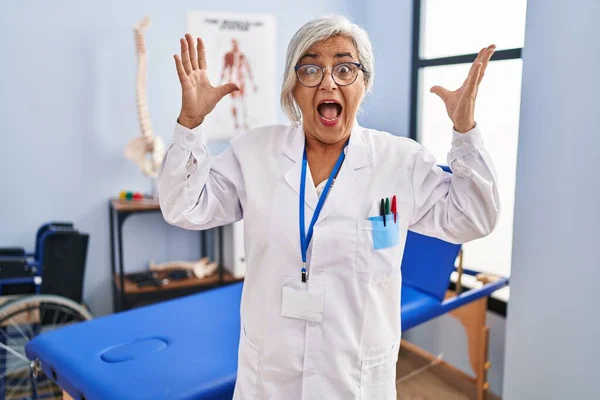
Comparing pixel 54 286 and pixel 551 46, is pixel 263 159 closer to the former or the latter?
pixel 551 46

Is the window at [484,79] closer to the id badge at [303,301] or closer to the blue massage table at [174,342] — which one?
the blue massage table at [174,342]

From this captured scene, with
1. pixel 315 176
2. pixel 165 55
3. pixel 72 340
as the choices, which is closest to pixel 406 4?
pixel 165 55

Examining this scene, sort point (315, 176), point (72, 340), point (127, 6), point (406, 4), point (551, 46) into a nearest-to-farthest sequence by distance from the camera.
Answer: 1. point (315, 176)
2. point (551, 46)
3. point (72, 340)
4. point (127, 6)
5. point (406, 4)

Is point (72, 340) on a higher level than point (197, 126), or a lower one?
lower

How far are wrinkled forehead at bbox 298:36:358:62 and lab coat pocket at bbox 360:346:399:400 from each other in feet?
2.17

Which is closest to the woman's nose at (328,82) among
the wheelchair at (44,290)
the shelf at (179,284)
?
the wheelchair at (44,290)

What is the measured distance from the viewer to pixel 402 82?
3320 millimetres

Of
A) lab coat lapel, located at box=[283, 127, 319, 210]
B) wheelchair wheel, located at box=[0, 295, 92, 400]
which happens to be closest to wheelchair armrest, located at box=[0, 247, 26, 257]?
wheelchair wheel, located at box=[0, 295, 92, 400]

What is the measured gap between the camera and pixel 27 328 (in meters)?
2.66

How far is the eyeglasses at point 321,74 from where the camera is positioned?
116 cm

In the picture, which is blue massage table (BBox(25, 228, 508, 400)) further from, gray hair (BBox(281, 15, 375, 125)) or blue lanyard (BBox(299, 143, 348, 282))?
gray hair (BBox(281, 15, 375, 125))

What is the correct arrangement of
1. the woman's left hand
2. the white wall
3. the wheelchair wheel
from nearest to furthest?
the woman's left hand < the white wall < the wheelchair wheel

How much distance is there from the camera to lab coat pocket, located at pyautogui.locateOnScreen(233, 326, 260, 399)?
117 centimetres

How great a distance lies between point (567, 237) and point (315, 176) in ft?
2.66
